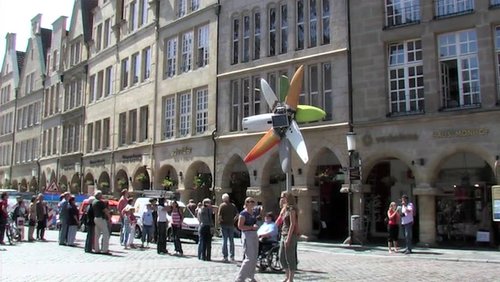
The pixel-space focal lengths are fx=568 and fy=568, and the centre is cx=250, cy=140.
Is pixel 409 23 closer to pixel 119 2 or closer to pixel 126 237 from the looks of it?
pixel 126 237

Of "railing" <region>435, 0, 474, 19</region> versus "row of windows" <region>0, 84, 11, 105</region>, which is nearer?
"railing" <region>435, 0, 474, 19</region>

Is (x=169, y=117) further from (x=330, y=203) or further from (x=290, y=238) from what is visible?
(x=290, y=238)

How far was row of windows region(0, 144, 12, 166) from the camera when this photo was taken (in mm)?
56878

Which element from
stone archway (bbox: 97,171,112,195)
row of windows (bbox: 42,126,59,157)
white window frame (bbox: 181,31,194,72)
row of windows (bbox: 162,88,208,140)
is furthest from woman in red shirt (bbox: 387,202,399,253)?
row of windows (bbox: 42,126,59,157)

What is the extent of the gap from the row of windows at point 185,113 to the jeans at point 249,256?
18349mm

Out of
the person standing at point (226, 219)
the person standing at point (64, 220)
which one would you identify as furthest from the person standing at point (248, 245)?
the person standing at point (64, 220)

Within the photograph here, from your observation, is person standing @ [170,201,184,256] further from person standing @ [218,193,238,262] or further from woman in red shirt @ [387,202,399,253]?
woman in red shirt @ [387,202,399,253]

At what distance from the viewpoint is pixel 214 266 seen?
540 inches

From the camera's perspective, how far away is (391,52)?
22.2 metres

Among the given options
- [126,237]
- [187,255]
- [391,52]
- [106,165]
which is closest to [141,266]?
[187,255]

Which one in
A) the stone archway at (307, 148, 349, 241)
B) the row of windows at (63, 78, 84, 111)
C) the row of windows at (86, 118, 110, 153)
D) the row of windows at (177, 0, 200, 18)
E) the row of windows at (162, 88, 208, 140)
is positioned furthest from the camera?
the row of windows at (63, 78, 84, 111)

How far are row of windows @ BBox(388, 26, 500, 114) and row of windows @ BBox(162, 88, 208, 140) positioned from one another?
35.6ft

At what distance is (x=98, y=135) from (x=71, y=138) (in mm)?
4948

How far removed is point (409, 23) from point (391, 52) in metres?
1.31
